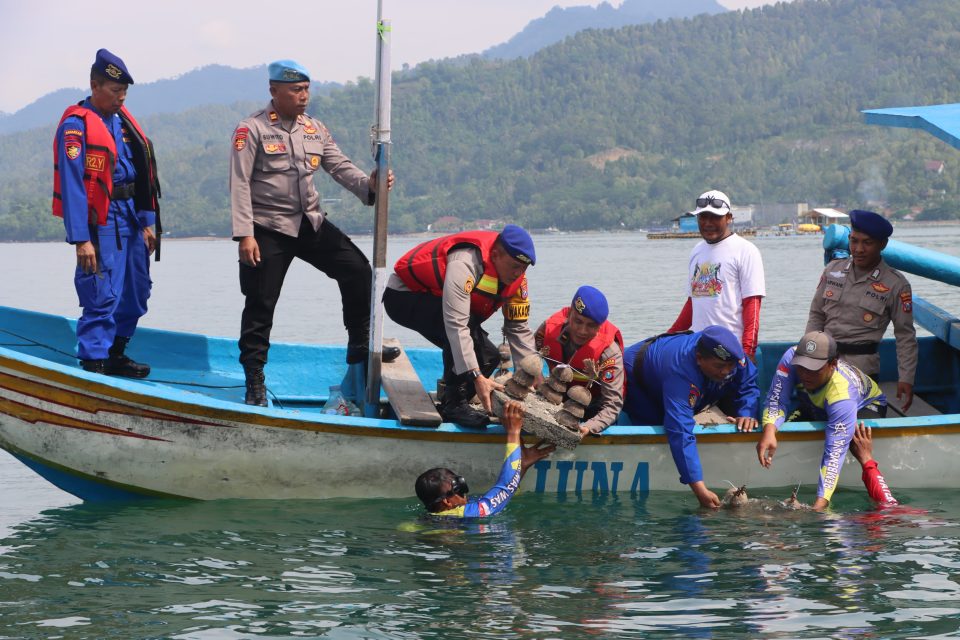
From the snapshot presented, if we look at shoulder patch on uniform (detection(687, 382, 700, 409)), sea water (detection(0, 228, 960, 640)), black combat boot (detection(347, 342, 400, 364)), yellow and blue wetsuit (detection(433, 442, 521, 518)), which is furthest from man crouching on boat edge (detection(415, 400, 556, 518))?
black combat boot (detection(347, 342, 400, 364))

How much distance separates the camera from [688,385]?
7027 mm

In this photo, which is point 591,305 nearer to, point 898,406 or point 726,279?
point 726,279

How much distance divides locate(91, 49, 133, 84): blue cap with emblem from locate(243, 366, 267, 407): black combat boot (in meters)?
2.00

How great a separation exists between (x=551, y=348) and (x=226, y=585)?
2.36 metres

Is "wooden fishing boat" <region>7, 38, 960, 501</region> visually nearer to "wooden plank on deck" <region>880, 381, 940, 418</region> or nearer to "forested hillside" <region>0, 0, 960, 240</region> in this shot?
"wooden plank on deck" <region>880, 381, 940, 418</region>

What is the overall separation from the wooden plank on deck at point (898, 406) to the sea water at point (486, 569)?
63cm

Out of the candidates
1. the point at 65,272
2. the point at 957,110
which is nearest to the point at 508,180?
the point at 65,272

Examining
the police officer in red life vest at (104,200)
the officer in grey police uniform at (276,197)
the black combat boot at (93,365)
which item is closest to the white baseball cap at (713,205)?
the officer in grey police uniform at (276,197)

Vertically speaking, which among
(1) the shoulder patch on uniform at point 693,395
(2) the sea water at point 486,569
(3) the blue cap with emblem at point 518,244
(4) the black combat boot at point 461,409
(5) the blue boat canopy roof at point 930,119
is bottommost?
(2) the sea water at point 486,569

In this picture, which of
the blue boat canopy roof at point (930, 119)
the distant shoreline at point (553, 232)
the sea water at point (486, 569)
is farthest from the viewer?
the distant shoreline at point (553, 232)

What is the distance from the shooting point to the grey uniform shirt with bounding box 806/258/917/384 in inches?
308

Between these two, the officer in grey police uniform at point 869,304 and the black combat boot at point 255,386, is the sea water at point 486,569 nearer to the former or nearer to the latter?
the black combat boot at point 255,386

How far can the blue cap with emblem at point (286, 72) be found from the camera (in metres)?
7.24

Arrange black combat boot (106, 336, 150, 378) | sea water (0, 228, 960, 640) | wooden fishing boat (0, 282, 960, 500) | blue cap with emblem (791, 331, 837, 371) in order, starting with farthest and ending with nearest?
1. black combat boot (106, 336, 150, 378)
2. blue cap with emblem (791, 331, 837, 371)
3. wooden fishing boat (0, 282, 960, 500)
4. sea water (0, 228, 960, 640)
